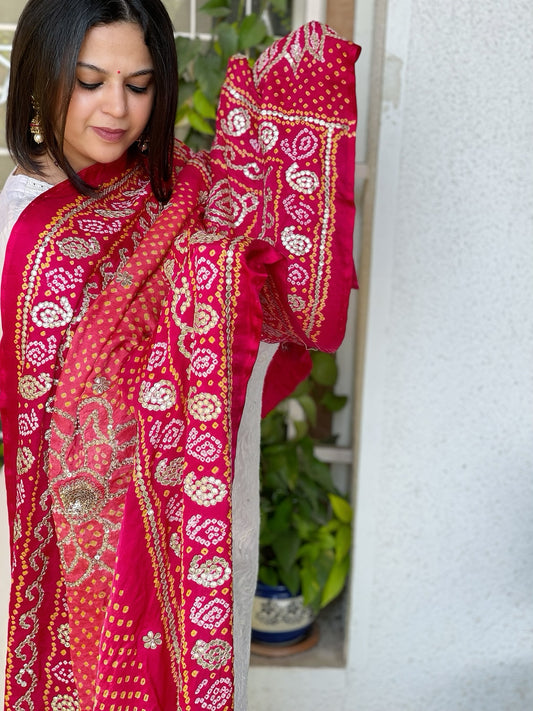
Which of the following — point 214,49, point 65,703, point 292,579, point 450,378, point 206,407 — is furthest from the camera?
point 292,579

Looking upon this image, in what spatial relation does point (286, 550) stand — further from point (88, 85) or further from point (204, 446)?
point (88, 85)

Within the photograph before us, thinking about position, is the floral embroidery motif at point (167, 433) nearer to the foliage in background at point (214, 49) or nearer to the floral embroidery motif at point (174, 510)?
the floral embroidery motif at point (174, 510)

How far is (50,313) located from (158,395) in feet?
0.57

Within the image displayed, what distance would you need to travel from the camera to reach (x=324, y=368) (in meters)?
1.89

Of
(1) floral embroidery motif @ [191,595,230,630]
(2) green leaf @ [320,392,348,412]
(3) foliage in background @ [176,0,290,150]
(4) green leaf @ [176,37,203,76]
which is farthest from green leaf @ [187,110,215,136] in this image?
(1) floral embroidery motif @ [191,595,230,630]

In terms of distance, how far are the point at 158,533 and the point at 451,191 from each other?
87cm

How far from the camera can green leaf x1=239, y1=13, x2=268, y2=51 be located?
1714 mm

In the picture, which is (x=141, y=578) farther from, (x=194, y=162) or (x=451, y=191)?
(x=451, y=191)

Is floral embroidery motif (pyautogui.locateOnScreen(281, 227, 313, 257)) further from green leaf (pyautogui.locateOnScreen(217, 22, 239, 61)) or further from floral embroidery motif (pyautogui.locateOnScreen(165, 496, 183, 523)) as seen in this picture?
green leaf (pyautogui.locateOnScreen(217, 22, 239, 61))

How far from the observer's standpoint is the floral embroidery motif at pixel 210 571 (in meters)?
1.00

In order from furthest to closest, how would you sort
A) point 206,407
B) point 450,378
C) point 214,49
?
point 214,49 → point 450,378 → point 206,407

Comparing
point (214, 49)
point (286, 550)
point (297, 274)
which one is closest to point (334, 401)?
point (286, 550)

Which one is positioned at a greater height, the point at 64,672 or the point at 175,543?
the point at 175,543

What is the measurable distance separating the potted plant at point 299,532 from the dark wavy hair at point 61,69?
88cm
